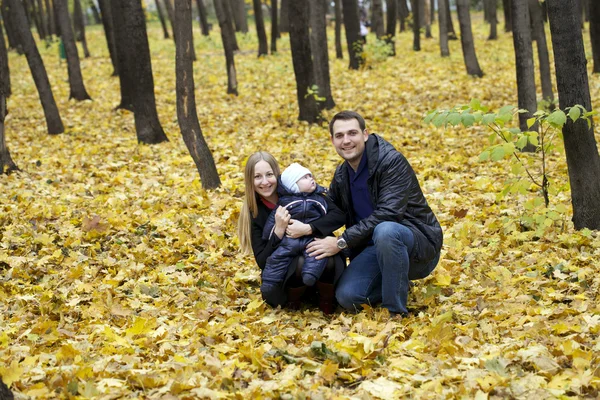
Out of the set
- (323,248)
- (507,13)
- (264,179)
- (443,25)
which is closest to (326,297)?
(323,248)

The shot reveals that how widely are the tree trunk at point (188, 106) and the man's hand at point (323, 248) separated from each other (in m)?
3.85

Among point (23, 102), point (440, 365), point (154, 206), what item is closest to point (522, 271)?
point (440, 365)

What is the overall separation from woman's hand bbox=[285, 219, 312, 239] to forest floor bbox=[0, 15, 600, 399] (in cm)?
60

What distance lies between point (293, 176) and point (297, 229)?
37 centimetres

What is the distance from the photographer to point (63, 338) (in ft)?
13.5

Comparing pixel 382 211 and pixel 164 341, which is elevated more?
pixel 382 211

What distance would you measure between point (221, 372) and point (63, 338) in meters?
1.27

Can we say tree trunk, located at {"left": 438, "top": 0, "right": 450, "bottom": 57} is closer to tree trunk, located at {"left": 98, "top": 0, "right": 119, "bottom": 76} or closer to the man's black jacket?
tree trunk, located at {"left": 98, "top": 0, "right": 119, "bottom": 76}

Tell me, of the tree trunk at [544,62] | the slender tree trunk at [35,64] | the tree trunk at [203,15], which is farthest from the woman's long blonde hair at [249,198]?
the tree trunk at [203,15]

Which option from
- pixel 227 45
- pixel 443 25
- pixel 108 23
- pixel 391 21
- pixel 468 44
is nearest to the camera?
pixel 227 45

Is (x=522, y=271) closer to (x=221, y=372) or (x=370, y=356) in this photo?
(x=370, y=356)

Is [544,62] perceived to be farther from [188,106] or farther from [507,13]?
[507,13]

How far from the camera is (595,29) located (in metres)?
13.6

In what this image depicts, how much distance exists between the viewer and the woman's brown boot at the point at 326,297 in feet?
→ 15.4
